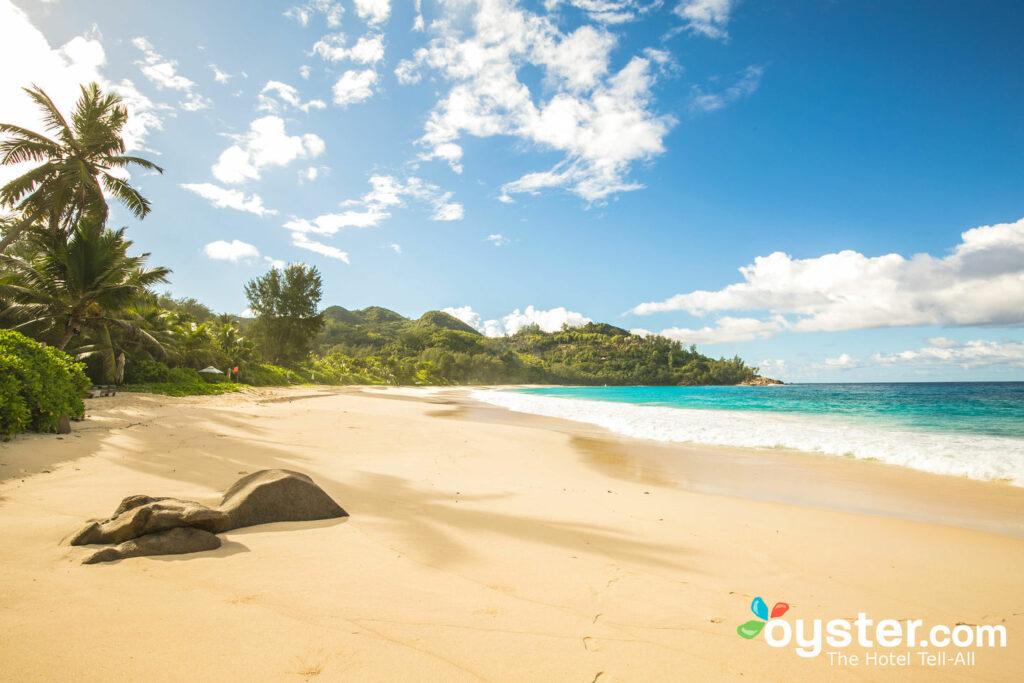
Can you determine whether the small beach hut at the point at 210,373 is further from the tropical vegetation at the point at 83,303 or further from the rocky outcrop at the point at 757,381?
the rocky outcrop at the point at 757,381

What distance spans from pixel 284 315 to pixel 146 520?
45216mm

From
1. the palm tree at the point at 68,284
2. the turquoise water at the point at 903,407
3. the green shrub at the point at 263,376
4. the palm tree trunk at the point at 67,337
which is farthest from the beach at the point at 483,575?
the green shrub at the point at 263,376

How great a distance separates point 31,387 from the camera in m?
6.45

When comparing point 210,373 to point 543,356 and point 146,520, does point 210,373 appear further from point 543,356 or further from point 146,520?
point 543,356

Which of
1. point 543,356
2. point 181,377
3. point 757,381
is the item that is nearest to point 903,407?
point 181,377

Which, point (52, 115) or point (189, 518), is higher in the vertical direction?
point (52, 115)

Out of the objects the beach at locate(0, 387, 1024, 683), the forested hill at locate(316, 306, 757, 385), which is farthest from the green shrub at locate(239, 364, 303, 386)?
the forested hill at locate(316, 306, 757, 385)

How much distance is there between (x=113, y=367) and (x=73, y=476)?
1629 cm

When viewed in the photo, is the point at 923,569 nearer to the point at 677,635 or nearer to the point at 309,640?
the point at 677,635

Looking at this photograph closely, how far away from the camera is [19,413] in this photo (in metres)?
6.05

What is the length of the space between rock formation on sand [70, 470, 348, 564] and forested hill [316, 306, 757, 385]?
83627 mm

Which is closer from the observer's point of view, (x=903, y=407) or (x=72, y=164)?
(x=72, y=164)

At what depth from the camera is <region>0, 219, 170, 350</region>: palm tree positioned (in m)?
15.8

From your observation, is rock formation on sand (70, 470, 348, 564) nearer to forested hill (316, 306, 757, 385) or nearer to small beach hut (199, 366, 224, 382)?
small beach hut (199, 366, 224, 382)
